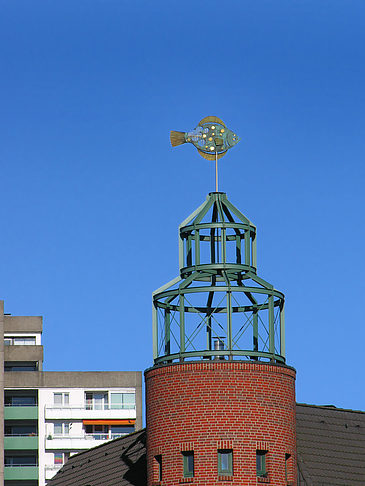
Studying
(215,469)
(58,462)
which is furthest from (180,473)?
(58,462)

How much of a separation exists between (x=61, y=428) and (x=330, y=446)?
84.5 m

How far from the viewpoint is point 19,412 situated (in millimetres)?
141375

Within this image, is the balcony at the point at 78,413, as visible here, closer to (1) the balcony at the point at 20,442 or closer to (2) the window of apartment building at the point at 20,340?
(1) the balcony at the point at 20,442

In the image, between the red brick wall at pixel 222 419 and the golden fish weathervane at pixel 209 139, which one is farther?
the golden fish weathervane at pixel 209 139

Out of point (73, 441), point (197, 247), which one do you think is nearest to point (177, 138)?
point (197, 247)

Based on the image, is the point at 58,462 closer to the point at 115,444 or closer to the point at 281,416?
the point at 115,444

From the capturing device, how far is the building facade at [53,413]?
456ft

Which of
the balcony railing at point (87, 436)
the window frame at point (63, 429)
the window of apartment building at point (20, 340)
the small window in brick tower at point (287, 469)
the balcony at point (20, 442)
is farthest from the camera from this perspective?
the window of apartment building at point (20, 340)

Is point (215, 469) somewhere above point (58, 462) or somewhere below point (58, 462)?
below

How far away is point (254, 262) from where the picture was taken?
5547 cm

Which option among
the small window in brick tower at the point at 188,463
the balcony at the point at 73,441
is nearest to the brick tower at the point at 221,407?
the small window in brick tower at the point at 188,463

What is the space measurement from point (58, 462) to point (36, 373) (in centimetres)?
921

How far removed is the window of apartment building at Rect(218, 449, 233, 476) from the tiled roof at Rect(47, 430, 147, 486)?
23.9 ft

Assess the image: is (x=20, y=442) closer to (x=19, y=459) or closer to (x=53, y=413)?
(x=19, y=459)
